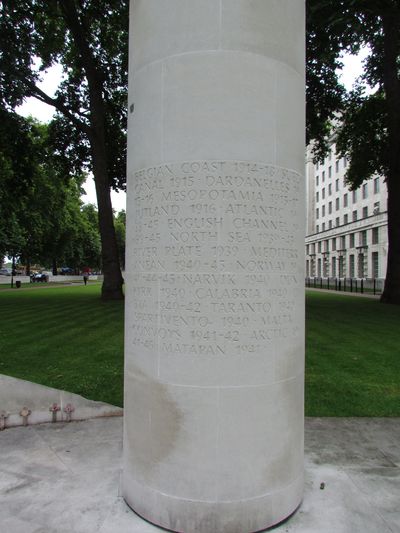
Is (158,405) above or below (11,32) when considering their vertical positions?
below

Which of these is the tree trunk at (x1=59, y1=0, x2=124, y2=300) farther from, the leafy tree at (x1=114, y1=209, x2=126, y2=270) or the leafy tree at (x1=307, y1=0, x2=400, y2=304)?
the leafy tree at (x1=114, y1=209, x2=126, y2=270)

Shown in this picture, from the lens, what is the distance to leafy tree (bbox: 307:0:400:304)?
18.7m

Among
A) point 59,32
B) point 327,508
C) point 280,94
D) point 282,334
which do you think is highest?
point 59,32

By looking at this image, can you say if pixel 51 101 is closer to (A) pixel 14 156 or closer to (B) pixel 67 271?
(A) pixel 14 156

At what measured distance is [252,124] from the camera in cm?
376

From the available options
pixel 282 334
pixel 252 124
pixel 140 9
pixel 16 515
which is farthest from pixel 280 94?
pixel 16 515

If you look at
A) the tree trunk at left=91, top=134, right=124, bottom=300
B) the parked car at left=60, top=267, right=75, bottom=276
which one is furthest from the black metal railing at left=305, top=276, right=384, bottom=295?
the parked car at left=60, top=267, right=75, bottom=276

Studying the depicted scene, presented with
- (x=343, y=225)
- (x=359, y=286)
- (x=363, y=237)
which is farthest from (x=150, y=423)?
(x=343, y=225)

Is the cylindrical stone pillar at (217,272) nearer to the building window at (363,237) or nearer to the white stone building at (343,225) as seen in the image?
the white stone building at (343,225)

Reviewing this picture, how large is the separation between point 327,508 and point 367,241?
2561 inches

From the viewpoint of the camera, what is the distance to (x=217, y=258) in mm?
3686

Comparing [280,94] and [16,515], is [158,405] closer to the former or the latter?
[16,515]

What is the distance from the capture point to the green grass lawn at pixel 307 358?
742cm

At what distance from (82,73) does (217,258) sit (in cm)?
2592
